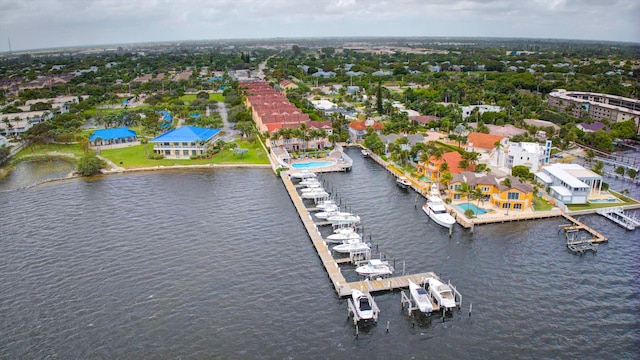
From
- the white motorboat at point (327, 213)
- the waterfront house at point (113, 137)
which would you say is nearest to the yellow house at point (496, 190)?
the white motorboat at point (327, 213)

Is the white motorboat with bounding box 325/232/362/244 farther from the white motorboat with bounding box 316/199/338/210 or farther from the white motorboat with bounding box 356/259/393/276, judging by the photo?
the white motorboat with bounding box 316/199/338/210

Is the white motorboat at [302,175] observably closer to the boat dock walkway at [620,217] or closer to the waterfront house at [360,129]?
the waterfront house at [360,129]

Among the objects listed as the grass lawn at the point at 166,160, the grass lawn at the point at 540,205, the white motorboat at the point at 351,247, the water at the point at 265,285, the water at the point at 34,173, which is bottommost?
the water at the point at 265,285

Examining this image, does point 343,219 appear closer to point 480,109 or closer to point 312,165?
point 312,165

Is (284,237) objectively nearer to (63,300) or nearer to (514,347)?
(63,300)

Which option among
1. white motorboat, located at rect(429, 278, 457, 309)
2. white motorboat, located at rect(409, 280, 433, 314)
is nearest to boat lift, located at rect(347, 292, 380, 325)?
white motorboat, located at rect(409, 280, 433, 314)

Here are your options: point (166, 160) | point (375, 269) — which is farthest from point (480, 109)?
point (375, 269)

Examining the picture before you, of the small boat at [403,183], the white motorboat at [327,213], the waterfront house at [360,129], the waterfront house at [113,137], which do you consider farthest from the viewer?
the waterfront house at [360,129]
